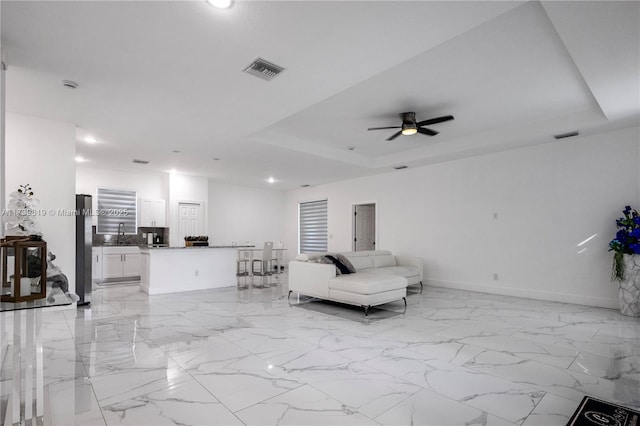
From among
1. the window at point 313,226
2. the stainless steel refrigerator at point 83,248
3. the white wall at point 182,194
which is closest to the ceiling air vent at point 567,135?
the window at point 313,226

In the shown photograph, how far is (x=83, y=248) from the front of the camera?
18.0ft

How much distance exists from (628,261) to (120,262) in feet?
32.0

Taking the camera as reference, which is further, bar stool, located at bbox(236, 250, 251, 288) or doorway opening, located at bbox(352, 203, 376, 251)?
doorway opening, located at bbox(352, 203, 376, 251)

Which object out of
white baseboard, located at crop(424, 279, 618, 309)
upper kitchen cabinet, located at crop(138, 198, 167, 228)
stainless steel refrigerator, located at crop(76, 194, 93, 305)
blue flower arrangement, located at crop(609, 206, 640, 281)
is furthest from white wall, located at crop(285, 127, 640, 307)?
stainless steel refrigerator, located at crop(76, 194, 93, 305)

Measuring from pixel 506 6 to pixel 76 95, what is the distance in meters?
4.52

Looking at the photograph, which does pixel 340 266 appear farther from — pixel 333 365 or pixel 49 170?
pixel 49 170

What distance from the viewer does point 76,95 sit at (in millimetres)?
3902

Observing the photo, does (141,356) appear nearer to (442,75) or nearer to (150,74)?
(150,74)

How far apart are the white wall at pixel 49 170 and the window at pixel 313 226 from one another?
664cm

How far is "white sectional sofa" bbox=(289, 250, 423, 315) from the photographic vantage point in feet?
15.1

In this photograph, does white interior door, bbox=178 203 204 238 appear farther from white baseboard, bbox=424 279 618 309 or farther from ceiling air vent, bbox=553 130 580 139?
ceiling air vent, bbox=553 130 580 139

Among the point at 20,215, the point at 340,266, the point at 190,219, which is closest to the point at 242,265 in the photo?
the point at 190,219

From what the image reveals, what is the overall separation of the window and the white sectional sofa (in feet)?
12.7

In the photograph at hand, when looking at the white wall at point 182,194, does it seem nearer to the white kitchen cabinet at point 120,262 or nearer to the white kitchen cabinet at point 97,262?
the white kitchen cabinet at point 120,262
